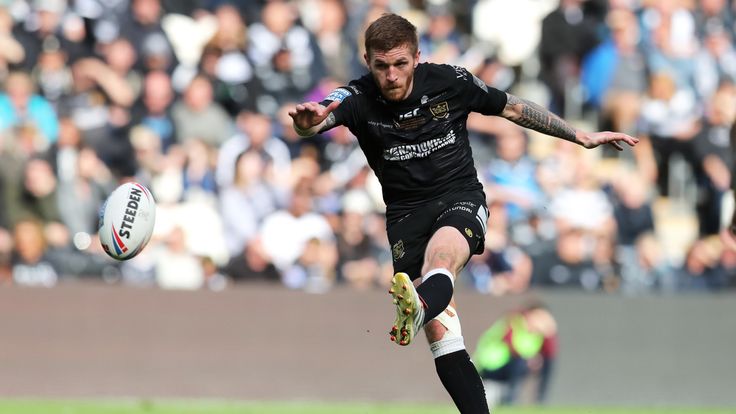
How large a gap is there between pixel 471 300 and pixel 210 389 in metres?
3.11

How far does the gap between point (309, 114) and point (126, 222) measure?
2.07 metres

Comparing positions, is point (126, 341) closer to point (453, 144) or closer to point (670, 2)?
point (453, 144)

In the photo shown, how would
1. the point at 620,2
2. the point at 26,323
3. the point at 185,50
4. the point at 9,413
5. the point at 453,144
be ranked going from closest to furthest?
the point at 453,144
the point at 9,413
the point at 26,323
the point at 185,50
the point at 620,2

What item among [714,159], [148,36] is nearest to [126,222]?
[148,36]

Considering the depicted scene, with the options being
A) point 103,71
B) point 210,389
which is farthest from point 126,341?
point 103,71

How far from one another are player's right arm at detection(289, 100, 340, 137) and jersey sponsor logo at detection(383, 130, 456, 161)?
655mm

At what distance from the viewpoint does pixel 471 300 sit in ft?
52.1

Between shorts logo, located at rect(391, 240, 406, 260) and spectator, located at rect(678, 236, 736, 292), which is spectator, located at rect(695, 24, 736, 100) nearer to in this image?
spectator, located at rect(678, 236, 736, 292)

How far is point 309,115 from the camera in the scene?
8.56m

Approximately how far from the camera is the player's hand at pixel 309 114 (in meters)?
8.48

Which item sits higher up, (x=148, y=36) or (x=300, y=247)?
(x=148, y=36)

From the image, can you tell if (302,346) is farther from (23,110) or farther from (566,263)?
(23,110)

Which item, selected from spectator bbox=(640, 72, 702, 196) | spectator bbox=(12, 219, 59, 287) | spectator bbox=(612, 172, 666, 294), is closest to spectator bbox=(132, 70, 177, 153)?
spectator bbox=(12, 219, 59, 287)

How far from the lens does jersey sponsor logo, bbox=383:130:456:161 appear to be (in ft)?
30.7
